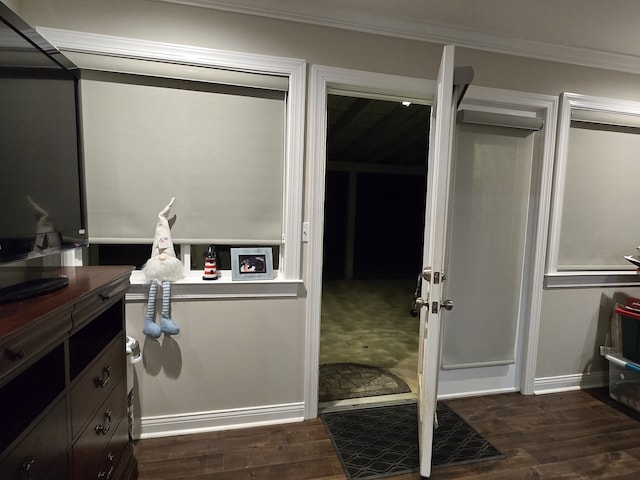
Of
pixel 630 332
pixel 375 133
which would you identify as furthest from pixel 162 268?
pixel 375 133

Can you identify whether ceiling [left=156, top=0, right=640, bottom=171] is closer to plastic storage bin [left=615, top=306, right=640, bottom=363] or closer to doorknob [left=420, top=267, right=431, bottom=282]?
doorknob [left=420, top=267, right=431, bottom=282]

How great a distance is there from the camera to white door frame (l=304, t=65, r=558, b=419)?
80.6 inches

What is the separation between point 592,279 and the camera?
2.62 metres

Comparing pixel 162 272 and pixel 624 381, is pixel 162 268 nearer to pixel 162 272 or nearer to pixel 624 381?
pixel 162 272

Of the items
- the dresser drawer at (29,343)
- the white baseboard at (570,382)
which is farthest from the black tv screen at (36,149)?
the white baseboard at (570,382)

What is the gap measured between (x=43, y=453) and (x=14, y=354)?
1.22ft

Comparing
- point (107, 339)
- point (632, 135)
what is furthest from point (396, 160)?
point (107, 339)

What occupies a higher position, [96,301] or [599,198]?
[599,198]

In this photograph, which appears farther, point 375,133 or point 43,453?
point 375,133

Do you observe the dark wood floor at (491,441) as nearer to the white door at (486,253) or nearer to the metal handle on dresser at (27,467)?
the white door at (486,253)

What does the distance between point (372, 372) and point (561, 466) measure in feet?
4.40

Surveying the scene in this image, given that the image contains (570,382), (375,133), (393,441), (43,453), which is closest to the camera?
(43,453)

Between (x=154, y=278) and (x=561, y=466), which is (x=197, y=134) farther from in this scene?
(x=561, y=466)

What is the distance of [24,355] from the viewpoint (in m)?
0.79
